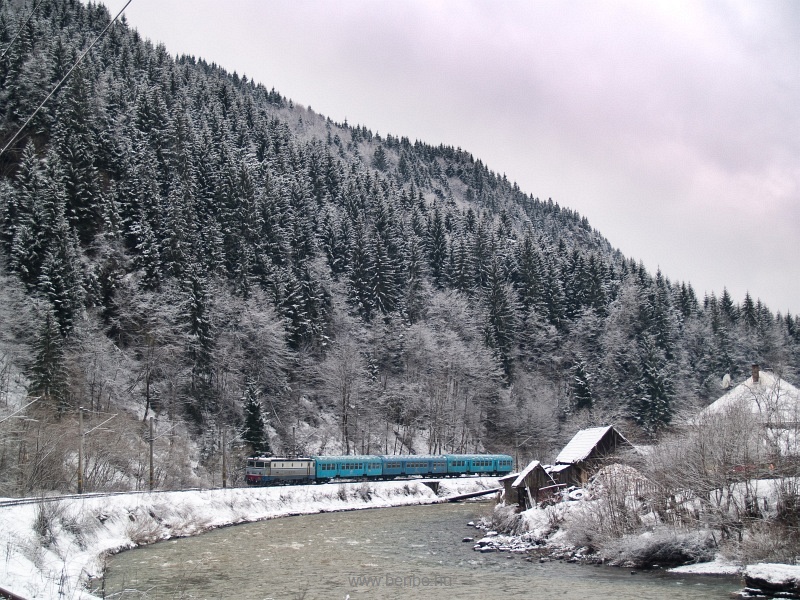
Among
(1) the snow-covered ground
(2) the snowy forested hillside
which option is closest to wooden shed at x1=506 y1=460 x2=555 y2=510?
(1) the snow-covered ground

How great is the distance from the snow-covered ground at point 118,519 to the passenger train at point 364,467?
3.34m

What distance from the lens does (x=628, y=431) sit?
82.8 meters

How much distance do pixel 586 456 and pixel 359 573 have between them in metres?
22.0

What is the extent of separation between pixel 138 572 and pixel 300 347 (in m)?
56.7

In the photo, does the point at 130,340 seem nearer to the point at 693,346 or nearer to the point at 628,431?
the point at 628,431

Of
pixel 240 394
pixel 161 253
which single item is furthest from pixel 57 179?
pixel 240 394

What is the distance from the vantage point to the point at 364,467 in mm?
58844

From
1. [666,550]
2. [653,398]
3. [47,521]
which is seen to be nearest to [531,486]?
[666,550]

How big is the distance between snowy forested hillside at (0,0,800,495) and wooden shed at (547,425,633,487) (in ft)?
90.6

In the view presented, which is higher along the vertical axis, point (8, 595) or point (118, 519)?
point (8, 595)

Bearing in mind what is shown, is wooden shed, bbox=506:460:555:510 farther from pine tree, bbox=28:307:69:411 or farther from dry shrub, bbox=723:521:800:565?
pine tree, bbox=28:307:69:411

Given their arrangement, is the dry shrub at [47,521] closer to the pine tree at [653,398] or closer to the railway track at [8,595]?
the railway track at [8,595]

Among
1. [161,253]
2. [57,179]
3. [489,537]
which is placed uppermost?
[57,179]

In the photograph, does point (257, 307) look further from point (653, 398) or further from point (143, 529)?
point (653, 398)
